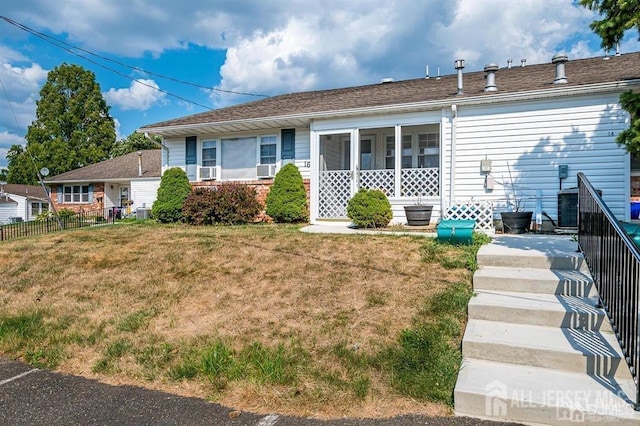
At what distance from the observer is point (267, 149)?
12734 millimetres

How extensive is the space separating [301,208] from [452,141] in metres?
4.45

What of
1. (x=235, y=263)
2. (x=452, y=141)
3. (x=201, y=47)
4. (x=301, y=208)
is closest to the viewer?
(x=235, y=263)

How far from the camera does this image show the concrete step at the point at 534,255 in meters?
4.83

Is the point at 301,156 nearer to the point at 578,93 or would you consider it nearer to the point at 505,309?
the point at 578,93

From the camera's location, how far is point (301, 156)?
1208 centimetres

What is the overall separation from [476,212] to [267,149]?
663cm

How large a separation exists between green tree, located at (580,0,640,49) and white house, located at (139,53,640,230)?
344 centimetres

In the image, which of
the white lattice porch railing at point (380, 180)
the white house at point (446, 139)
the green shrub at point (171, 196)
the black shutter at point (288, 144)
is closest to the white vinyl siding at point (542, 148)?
the white house at point (446, 139)

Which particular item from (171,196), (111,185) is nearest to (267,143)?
(171,196)

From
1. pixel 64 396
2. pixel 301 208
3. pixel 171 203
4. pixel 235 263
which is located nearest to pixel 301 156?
pixel 301 208

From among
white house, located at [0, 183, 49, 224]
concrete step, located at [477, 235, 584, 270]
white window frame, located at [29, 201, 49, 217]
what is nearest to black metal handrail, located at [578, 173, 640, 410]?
concrete step, located at [477, 235, 584, 270]

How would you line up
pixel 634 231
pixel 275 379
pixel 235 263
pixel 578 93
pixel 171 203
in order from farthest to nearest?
pixel 171 203
pixel 578 93
pixel 235 263
pixel 634 231
pixel 275 379

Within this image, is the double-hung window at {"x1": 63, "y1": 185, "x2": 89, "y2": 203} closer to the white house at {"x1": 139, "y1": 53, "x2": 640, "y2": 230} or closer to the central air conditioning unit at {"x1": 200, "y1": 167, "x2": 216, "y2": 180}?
the white house at {"x1": 139, "y1": 53, "x2": 640, "y2": 230}

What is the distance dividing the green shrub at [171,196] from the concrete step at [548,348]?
10.6 meters
